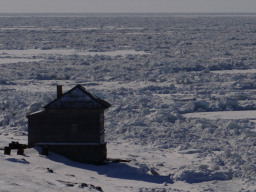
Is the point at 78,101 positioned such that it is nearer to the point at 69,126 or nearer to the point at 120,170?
the point at 69,126

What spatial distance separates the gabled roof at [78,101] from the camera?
66.7 ft

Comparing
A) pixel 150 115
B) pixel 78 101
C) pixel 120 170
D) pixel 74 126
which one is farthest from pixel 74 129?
pixel 150 115

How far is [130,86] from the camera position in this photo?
36.7m

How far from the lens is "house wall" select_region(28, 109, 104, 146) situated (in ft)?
66.7

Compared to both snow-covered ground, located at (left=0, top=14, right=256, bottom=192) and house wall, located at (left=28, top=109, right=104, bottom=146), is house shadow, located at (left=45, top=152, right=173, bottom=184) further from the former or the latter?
house wall, located at (left=28, top=109, right=104, bottom=146)

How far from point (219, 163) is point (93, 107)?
3.77 metres

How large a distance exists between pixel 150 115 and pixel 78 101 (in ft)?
24.9

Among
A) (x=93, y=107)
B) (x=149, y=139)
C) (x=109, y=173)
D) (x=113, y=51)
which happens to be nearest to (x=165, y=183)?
(x=109, y=173)

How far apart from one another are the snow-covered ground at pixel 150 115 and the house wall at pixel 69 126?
1.96 ft

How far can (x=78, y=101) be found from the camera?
803 inches

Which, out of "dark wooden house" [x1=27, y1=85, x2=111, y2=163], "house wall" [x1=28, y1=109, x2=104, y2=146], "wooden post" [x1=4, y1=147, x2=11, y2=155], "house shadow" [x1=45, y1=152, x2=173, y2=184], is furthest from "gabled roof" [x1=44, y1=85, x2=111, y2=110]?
"wooden post" [x1=4, y1=147, x2=11, y2=155]

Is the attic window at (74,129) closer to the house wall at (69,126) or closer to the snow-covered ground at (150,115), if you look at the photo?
the house wall at (69,126)

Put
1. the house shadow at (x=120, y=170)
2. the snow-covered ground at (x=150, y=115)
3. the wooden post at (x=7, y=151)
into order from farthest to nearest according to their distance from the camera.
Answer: the wooden post at (x=7, y=151) < the house shadow at (x=120, y=170) < the snow-covered ground at (x=150, y=115)

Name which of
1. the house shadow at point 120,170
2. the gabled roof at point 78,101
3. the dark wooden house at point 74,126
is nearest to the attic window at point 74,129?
the dark wooden house at point 74,126
